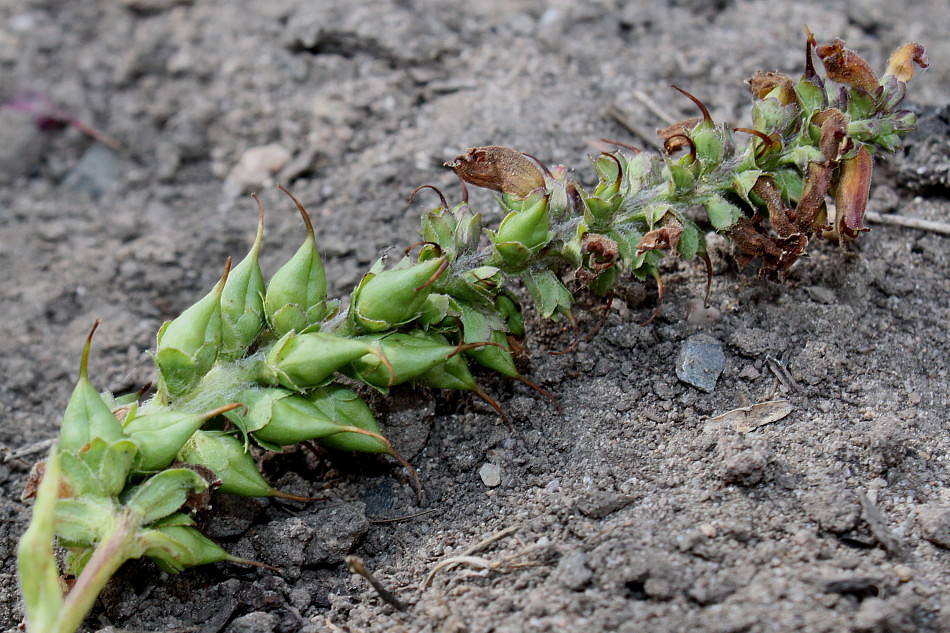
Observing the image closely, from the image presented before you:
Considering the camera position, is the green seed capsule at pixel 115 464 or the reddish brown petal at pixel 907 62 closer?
the green seed capsule at pixel 115 464

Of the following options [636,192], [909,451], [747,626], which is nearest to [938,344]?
[909,451]

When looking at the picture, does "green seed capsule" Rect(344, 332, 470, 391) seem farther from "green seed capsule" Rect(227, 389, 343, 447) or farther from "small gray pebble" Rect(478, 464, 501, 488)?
"small gray pebble" Rect(478, 464, 501, 488)

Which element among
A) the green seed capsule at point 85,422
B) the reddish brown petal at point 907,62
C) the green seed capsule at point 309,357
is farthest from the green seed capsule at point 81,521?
the reddish brown petal at point 907,62

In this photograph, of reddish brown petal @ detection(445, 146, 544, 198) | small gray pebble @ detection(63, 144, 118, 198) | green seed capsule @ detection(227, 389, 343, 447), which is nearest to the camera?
green seed capsule @ detection(227, 389, 343, 447)

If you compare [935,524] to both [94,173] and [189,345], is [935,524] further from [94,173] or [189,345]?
[94,173]

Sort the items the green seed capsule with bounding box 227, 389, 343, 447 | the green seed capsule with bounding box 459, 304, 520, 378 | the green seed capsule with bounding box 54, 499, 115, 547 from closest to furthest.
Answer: the green seed capsule with bounding box 54, 499, 115, 547 → the green seed capsule with bounding box 227, 389, 343, 447 → the green seed capsule with bounding box 459, 304, 520, 378

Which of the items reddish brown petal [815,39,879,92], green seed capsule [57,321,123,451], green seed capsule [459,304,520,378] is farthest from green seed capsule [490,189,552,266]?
green seed capsule [57,321,123,451]

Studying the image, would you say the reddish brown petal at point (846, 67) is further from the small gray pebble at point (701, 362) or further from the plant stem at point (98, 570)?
the plant stem at point (98, 570)
